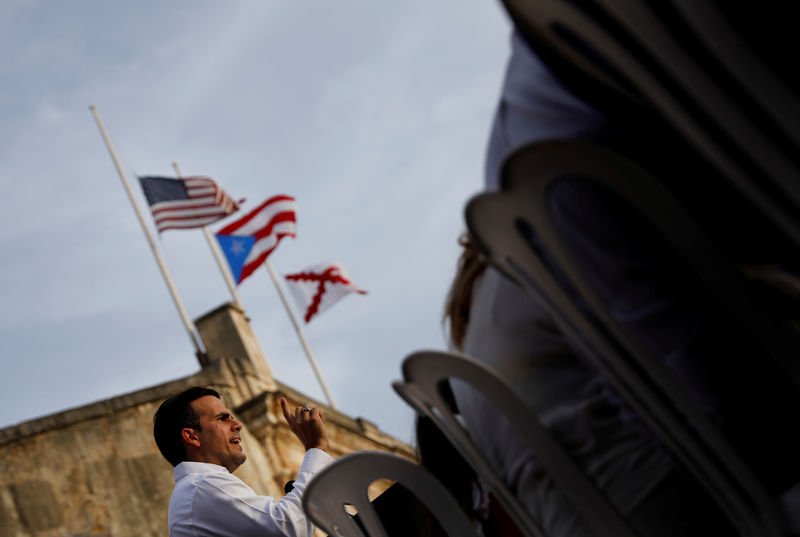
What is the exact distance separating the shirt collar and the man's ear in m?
0.06

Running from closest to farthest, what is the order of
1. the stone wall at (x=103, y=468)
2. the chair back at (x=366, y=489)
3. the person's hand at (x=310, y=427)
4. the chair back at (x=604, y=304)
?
the chair back at (x=604, y=304) < the chair back at (x=366, y=489) < the person's hand at (x=310, y=427) < the stone wall at (x=103, y=468)

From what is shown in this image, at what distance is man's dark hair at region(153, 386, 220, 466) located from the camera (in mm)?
2830

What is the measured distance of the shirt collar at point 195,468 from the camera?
2754 millimetres

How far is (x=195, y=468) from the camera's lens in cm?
277

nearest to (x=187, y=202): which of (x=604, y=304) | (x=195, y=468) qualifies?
(x=195, y=468)

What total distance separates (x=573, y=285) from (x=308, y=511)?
746 millimetres

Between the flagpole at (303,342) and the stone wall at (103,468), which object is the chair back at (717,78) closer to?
the stone wall at (103,468)

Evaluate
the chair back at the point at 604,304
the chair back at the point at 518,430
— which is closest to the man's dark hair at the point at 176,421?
the chair back at the point at 518,430

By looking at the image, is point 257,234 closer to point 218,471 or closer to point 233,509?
point 218,471

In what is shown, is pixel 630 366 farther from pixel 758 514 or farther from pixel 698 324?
pixel 758 514

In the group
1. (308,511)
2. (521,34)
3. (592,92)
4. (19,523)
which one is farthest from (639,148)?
(19,523)

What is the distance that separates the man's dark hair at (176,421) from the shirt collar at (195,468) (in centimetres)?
6

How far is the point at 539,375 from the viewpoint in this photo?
1435mm

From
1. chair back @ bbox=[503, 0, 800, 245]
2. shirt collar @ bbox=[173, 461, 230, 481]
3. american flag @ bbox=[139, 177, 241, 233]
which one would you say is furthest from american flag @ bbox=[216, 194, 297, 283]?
chair back @ bbox=[503, 0, 800, 245]
